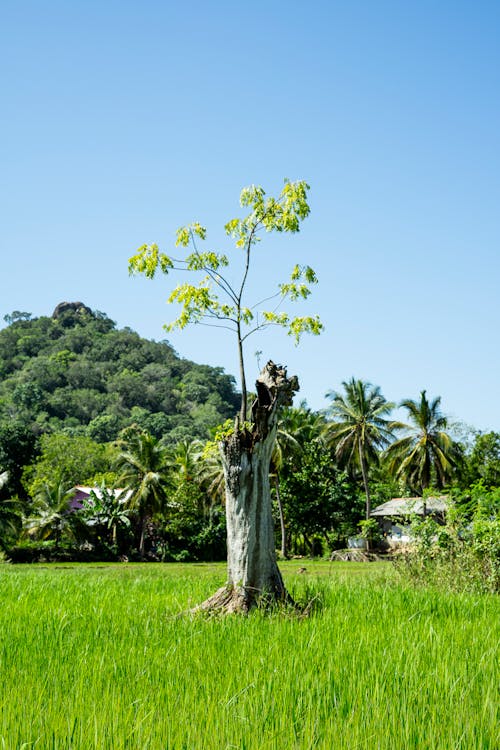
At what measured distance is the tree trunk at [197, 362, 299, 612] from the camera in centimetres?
824

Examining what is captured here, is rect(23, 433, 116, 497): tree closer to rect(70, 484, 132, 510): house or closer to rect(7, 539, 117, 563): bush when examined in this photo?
rect(70, 484, 132, 510): house

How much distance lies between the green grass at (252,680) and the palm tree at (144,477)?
41.7m

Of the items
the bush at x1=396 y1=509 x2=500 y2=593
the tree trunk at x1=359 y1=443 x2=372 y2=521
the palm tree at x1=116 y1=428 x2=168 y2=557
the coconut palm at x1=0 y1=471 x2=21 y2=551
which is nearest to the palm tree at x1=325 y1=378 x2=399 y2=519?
the tree trunk at x1=359 y1=443 x2=372 y2=521

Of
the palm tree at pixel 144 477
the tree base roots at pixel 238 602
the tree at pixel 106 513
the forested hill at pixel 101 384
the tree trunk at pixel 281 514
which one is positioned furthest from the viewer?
the forested hill at pixel 101 384

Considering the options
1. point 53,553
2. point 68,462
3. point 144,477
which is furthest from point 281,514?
point 68,462

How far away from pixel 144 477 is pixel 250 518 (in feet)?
140

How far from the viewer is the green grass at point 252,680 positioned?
3.30 meters

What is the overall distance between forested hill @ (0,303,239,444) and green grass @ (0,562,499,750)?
6748cm

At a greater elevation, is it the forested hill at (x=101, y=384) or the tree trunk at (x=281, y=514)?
the forested hill at (x=101, y=384)

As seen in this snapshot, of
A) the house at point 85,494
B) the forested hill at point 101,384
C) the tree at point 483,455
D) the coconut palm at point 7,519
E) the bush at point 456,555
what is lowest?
the bush at point 456,555

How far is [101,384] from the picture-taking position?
101m

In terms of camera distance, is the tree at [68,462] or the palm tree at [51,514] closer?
the palm tree at [51,514]

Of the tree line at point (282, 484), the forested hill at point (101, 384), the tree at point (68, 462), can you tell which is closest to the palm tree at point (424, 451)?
the tree line at point (282, 484)

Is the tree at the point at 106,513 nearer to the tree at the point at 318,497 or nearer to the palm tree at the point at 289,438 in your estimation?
the palm tree at the point at 289,438
